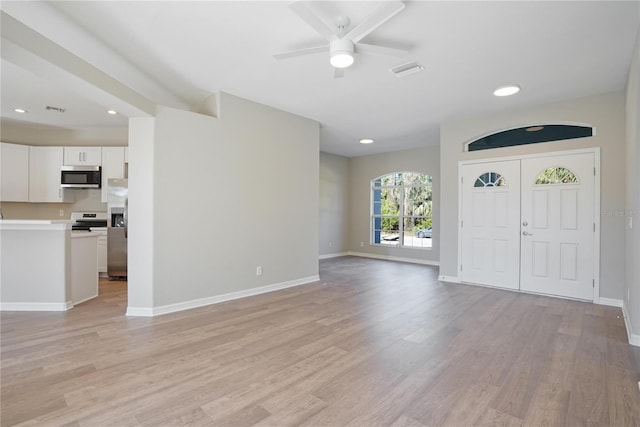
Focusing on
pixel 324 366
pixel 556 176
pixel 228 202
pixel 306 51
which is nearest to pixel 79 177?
pixel 228 202

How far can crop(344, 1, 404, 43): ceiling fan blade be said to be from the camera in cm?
205

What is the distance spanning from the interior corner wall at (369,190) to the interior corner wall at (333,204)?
0.70ft

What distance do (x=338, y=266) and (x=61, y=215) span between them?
18.8 feet

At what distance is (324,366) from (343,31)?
9.02 feet

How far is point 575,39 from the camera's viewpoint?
274 centimetres

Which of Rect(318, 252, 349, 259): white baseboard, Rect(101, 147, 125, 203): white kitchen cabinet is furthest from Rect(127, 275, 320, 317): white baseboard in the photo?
Rect(101, 147, 125, 203): white kitchen cabinet

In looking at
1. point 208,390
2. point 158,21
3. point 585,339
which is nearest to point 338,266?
point 585,339

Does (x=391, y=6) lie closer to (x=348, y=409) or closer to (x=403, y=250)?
(x=348, y=409)

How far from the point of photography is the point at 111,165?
5.69 m

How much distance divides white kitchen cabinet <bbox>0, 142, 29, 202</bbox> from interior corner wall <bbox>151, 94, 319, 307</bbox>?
3881 millimetres

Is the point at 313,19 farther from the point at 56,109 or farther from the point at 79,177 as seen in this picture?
the point at 79,177

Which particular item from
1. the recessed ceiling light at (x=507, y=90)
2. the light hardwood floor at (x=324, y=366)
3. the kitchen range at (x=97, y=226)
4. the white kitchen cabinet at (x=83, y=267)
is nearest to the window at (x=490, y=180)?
the recessed ceiling light at (x=507, y=90)

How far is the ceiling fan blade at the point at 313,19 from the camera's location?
6.73 feet

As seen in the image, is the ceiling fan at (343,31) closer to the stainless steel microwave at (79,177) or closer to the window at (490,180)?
the window at (490,180)
